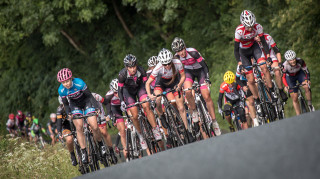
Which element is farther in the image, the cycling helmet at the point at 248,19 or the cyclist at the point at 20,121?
the cyclist at the point at 20,121

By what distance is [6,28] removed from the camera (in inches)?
1219

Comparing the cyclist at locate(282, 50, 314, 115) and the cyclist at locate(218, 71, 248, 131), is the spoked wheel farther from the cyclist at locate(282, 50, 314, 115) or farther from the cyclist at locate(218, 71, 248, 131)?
the cyclist at locate(282, 50, 314, 115)

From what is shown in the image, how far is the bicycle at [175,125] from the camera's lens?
11.7m

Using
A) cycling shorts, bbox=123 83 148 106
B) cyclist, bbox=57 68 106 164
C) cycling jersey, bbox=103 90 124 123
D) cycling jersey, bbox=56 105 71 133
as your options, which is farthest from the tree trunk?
cyclist, bbox=57 68 106 164

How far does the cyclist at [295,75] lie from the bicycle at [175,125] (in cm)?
321

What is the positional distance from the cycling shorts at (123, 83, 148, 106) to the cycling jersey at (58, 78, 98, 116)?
0.83 meters

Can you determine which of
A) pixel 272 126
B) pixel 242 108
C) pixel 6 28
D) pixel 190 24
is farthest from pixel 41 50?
pixel 272 126

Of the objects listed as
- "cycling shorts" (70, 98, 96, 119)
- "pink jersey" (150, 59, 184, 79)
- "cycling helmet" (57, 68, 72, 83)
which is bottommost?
"cycling shorts" (70, 98, 96, 119)

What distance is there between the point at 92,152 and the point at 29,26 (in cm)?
1907

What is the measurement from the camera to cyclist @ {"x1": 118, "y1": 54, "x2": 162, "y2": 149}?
1157 centimetres

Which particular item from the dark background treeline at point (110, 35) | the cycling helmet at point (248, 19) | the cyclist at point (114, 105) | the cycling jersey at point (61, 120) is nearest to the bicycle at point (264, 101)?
the cycling helmet at point (248, 19)

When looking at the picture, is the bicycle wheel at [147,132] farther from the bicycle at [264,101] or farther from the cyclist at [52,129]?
the cyclist at [52,129]

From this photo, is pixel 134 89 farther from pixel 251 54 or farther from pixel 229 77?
pixel 229 77

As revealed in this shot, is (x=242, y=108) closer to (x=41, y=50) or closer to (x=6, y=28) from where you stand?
(x=6, y=28)
